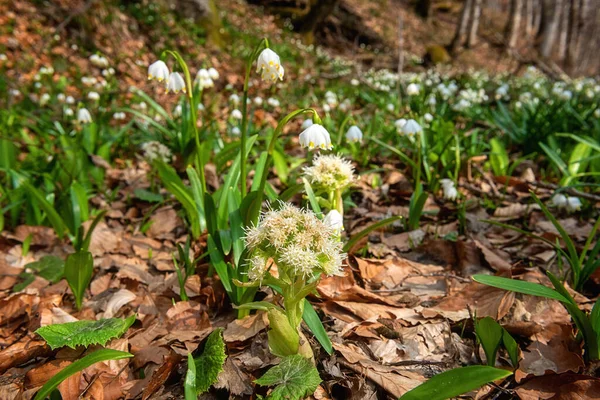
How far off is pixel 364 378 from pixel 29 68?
8033 millimetres

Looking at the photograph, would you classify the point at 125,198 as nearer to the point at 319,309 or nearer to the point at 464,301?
the point at 319,309

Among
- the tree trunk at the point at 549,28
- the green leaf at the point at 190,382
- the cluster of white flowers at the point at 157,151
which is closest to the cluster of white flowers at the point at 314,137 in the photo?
the green leaf at the point at 190,382

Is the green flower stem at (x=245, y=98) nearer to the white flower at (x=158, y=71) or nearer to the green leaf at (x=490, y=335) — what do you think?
the white flower at (x=158, y=71)

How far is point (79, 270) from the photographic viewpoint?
77.6 inches

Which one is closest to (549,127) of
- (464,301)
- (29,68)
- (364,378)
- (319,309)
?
(464,301)

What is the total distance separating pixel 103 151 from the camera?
397 centimetres

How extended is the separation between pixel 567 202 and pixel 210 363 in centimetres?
238

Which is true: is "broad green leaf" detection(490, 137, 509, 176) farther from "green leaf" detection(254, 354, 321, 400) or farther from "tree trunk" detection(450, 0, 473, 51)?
"tree trunk" detection(450, 0, 473, 51)

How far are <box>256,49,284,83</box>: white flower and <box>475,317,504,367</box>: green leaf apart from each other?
1150mm

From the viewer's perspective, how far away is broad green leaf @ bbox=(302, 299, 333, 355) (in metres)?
1.42

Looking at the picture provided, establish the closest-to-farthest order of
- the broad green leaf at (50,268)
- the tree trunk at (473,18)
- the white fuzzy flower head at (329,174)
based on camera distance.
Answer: the white fuzzy flower head at (329,174)
the broad green leaf at (50,268)
the tree trunk at (473,18)

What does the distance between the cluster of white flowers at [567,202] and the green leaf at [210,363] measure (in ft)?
7.48

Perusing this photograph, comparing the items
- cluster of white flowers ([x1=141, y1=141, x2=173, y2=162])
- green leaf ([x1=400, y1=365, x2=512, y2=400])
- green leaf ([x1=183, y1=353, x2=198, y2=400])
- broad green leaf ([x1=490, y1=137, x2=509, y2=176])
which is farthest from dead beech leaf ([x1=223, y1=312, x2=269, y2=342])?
broad green leaf ([x1=490, y1=137, x2=509, y2=176])

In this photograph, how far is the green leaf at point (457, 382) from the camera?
1.04m
